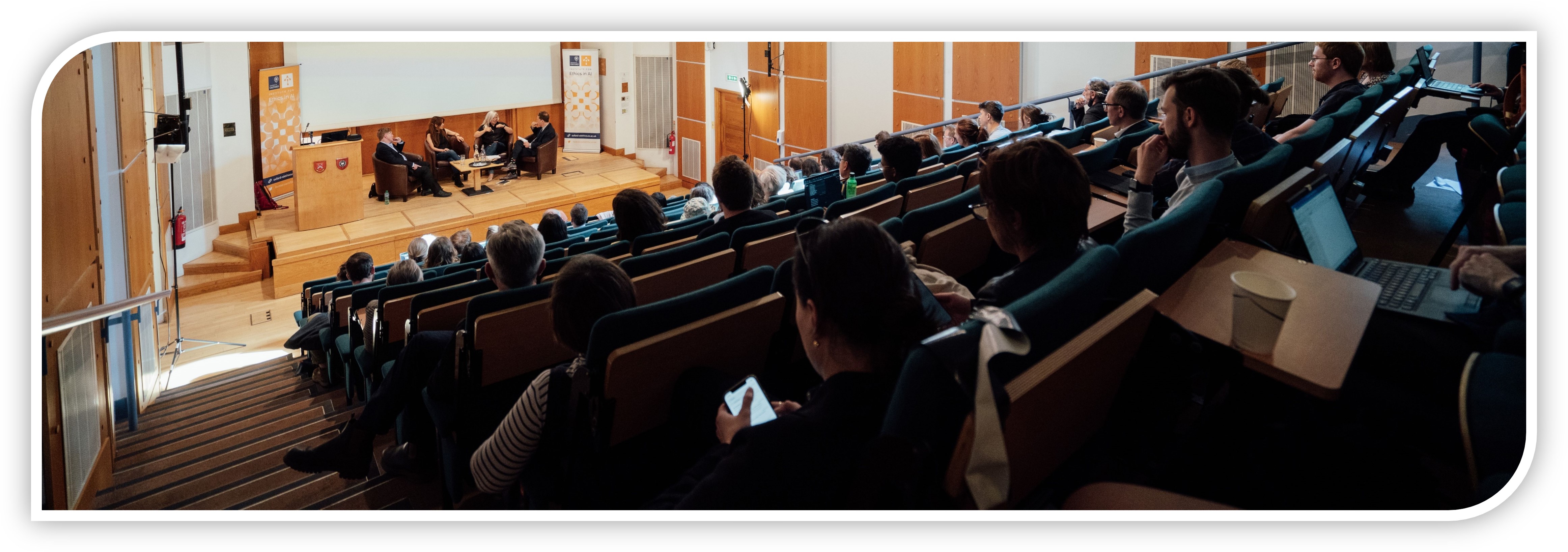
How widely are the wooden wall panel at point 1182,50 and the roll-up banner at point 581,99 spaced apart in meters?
10.9

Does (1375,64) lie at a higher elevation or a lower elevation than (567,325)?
higher

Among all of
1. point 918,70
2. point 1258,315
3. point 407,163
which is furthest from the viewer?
point 407,163

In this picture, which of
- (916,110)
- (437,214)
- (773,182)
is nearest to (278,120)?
(437,214)

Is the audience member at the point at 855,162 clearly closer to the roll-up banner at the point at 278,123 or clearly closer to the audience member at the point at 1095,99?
the audience member at the point at 1095,99

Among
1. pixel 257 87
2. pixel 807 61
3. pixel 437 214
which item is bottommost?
pixel 437 214

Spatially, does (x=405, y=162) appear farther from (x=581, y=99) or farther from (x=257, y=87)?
(x=581, y=99)

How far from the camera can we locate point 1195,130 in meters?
2.24

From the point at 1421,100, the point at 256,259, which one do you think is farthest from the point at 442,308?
the point at 256,259

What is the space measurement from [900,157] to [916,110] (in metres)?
5.11

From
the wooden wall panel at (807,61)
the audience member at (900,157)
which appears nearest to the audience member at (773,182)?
the audience member at (900,157)

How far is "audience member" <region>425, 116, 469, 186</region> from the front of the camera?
11.4 meters

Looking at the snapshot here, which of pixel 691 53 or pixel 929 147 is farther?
pixel 691 53

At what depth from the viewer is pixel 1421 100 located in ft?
12.0
